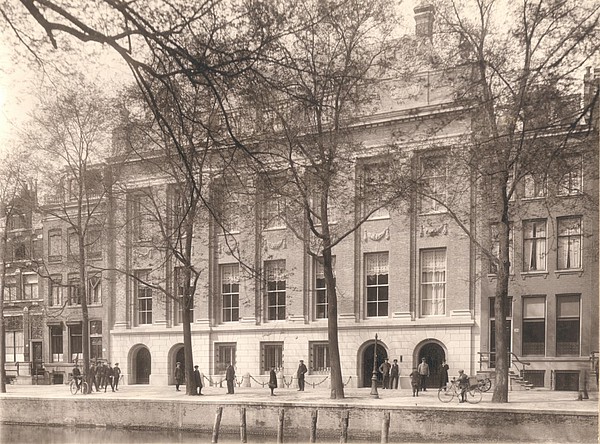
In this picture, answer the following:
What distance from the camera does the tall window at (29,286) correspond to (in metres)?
14.9

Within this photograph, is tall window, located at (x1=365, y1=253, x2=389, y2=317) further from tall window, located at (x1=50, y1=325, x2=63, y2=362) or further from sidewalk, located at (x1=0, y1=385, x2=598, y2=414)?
tall window, located at (x1=50, y1=325, x2=63, y2=362)

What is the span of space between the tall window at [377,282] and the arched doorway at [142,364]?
6764mm

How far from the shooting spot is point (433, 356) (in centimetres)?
2025

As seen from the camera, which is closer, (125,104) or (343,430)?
(125,104)

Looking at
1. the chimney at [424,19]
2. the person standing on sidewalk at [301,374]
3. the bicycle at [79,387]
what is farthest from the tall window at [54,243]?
the chimney at [424,19]

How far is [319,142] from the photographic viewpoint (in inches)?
460

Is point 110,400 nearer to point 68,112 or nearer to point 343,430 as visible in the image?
point 343,430

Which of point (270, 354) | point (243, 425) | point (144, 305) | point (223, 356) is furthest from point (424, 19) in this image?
point (144, 305)

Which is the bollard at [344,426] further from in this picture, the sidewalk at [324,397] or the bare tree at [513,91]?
the bare tree at [513,91]

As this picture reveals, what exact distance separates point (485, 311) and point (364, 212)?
17.9ft

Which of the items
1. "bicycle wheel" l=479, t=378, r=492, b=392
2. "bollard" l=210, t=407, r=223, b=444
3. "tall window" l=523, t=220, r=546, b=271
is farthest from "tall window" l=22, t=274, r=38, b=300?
"tall window" l=523, t=220, r=546, b=271

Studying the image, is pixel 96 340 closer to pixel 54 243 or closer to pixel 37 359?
pixel 37 359

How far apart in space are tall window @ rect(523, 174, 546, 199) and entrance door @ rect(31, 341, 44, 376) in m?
12.1

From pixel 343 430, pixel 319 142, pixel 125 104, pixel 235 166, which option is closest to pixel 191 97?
pixel 235 166
